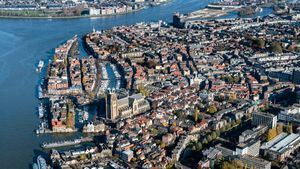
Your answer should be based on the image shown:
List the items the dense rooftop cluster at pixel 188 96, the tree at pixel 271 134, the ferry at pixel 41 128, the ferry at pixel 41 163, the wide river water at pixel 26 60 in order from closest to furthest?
the ferry at pixel 41 163
the dense rooftop cluster at pixel 188 96
the tree at pixel 271 134
the wide river water at pixel 26 60
the ferry at pixel 41 128

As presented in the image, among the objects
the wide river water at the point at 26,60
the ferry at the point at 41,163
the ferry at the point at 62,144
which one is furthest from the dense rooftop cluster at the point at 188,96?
the wide river water at the point at 26,60

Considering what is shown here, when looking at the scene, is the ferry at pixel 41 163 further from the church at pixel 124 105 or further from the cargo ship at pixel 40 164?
the church at pixel 124 105

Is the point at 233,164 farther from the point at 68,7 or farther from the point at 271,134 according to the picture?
the point at 68,7

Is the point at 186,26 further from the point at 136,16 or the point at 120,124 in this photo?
the point at 120,124

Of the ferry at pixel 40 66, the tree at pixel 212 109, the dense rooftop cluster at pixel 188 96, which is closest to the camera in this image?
the dense rooftop cluster at pixel 188 96

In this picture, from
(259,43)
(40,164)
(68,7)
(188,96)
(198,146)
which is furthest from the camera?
(68,7)

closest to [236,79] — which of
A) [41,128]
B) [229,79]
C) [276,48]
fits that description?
[229,79]

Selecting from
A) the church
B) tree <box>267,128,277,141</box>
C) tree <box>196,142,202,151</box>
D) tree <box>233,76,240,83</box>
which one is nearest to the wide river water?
the church

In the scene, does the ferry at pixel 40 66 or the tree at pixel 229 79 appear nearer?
the tree at pixel 229 79

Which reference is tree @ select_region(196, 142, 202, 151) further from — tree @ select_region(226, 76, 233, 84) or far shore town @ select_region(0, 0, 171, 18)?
far shore town @ select_region(0, 0, 171, 18)
